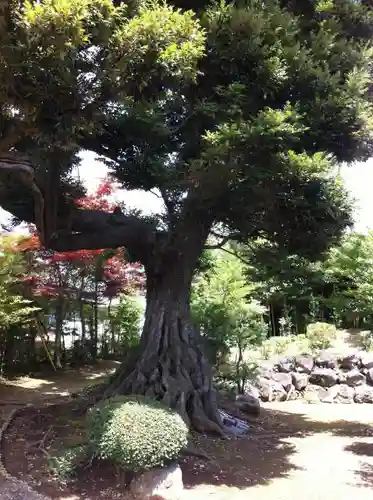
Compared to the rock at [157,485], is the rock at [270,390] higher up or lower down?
higher up

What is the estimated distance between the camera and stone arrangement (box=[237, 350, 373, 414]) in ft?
32.1

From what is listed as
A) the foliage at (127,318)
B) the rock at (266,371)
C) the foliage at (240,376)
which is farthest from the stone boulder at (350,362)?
the foliage at (127,318)

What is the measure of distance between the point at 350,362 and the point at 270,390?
2.04m

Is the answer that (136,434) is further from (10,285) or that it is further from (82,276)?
(82,276)

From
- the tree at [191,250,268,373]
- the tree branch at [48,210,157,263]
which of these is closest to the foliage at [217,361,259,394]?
the tree at [191,250,268,373]

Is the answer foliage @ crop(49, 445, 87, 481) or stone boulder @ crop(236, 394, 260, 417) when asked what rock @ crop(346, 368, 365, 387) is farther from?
foliage @ crop(49, 445, 87, 481)

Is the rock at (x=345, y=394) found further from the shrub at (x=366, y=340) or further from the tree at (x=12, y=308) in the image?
the tree at (x=12, y=308)

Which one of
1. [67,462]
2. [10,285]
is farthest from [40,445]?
[10,285]

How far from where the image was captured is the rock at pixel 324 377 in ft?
33.6

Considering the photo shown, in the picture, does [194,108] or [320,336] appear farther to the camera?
[320,336]

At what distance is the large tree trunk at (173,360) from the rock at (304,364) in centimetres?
461

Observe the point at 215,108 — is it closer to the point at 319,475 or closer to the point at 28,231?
the point at 319,475

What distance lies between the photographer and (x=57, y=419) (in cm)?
642

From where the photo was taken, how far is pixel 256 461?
17.8 feet
